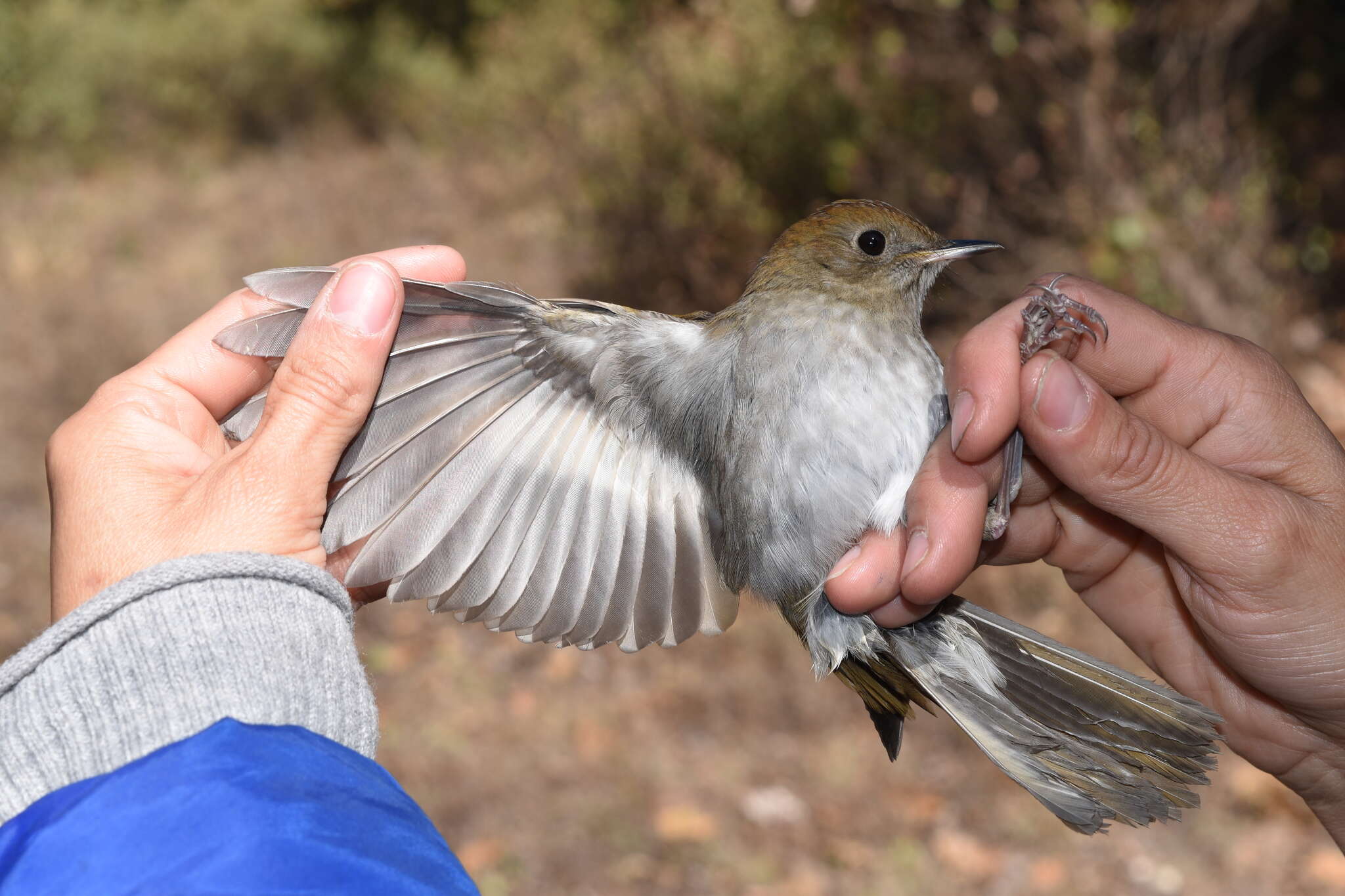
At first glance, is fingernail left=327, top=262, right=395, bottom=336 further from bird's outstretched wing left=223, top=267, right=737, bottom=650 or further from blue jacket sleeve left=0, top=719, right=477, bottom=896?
blue jacket sleeve left=0, top=719, right=477, bottom=896

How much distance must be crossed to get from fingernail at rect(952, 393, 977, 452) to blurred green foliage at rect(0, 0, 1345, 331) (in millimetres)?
4826

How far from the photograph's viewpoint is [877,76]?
309 inches

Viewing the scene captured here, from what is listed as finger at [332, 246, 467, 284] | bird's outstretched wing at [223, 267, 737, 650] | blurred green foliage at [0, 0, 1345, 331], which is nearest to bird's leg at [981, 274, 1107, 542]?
bird's outstretched wing at [223, 267, 737, 650]

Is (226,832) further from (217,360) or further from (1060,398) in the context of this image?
(1060,398)

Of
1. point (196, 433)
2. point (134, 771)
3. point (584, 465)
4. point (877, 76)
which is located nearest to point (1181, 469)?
point (584, 465)

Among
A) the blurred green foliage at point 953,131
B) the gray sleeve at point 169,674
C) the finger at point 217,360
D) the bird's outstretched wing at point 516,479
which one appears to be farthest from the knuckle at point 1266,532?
the blurred green foliage at point 953,131

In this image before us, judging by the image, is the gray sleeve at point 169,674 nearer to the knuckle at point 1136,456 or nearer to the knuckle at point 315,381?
the knuckle at point 315,381

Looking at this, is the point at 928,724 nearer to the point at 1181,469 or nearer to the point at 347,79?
the point at 1181,469

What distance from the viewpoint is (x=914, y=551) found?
2.23 metres

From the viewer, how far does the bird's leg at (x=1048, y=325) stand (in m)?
2.30

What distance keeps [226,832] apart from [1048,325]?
1.91 meters

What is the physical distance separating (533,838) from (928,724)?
6.19 ft

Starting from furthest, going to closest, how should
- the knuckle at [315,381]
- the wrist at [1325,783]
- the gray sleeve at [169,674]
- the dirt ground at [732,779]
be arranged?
the dirt ground at [732,779], the wrist at [1325,783], the knuckle at [315,381], the gray sleeve at [169,674]

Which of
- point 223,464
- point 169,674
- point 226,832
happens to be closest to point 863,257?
point 223,464
